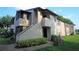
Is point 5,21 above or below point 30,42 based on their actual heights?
above

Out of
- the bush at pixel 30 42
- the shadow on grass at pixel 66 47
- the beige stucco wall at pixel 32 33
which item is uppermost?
the beige stucco wall at pixel 32 33

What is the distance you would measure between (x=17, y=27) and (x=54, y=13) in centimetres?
91

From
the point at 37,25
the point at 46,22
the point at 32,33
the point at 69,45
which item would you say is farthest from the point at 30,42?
the point at 69,45

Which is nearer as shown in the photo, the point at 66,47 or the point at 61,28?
the point at 66,47

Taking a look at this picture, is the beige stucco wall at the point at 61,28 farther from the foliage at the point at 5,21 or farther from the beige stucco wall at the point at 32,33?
the foliage at the point at 5,21

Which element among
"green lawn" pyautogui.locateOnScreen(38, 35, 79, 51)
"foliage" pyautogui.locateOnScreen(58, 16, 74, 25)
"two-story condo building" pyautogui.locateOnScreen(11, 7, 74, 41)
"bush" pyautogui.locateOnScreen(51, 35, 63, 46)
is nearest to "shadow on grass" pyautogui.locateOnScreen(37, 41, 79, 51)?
"green lawn" pyautogui.locateOnScreen(38, 35, 79, 51)

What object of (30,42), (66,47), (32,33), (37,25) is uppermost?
(37,25)

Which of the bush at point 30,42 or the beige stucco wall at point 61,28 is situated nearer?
the bush at point 30,42

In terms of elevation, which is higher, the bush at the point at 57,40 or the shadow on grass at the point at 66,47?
the bush at the point at 57,40

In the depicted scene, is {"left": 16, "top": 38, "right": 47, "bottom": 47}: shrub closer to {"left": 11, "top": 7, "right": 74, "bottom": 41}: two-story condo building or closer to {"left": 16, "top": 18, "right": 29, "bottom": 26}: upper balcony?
{"left": 11, "top": 7, "right": 74, "bottom": 41}: two-story condo building

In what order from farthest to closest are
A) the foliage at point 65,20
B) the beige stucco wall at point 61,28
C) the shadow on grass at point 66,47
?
the beige stucco wall at point 61,28, the foliage at point 65,20, the shadow on grass at point 66,47

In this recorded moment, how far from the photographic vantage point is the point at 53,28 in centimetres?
500

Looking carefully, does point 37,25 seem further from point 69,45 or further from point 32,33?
point 69,45

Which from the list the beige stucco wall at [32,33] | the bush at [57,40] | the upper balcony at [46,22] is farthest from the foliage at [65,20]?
the beige stucco wall at [32,33]
